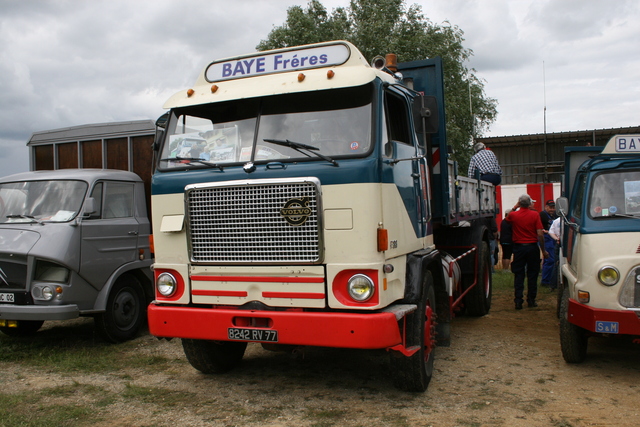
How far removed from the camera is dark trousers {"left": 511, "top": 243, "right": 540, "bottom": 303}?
9445 mm

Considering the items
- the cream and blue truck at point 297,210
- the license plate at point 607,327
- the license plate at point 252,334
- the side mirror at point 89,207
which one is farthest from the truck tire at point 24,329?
the license plate at point 607,327

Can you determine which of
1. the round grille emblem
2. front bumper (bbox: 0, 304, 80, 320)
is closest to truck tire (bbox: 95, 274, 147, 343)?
front bumper (bbox: 0, 304, 80, 320)

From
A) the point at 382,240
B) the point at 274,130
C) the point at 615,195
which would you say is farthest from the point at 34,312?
the point at 615,195

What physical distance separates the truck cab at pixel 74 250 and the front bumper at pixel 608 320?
542 centimetres

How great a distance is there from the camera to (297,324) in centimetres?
448

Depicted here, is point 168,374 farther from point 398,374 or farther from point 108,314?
point 398,374

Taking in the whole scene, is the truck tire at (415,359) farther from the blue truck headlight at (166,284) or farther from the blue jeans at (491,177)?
the blue jeans at (491,177)

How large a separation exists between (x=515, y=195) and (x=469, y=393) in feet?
67.1

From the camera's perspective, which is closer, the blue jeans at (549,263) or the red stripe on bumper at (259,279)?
the red stripe on bumper at (259,279)

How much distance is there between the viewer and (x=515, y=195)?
2430 centimetres

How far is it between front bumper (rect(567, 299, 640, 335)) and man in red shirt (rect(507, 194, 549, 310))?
13.1 feet

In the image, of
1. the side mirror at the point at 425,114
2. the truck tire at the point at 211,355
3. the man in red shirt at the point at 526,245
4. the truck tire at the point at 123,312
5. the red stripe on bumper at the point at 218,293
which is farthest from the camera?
the man in red shirt at the point at 526,245

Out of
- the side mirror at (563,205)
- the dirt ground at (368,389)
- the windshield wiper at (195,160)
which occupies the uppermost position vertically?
the windshield wiper at (195,160)

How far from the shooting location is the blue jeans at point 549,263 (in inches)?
450
